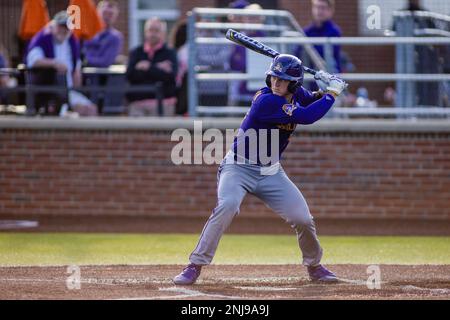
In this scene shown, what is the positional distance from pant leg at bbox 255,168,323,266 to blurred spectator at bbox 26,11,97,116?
251 inches

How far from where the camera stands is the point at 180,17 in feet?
64.1

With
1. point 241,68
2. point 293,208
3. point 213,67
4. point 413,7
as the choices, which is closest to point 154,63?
point 213,67

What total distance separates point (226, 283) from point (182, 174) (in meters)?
5.71

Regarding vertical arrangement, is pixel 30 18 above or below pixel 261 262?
above

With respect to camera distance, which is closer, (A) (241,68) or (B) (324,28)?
(A) (241,68)

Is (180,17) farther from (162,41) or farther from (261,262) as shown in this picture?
(261,262)

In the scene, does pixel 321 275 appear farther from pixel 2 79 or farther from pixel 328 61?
pixel 2 79

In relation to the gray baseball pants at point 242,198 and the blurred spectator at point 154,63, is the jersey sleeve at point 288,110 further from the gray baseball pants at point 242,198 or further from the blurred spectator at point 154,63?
the blurred spectator at point 154,63

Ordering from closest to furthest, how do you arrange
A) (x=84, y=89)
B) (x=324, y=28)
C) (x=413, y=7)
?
(x=84, y=89) < (x=324, y=28) < (x=413, y=7)

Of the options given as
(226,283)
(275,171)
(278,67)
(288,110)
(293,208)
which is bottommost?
(226,283)

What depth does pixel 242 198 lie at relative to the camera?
331 inches

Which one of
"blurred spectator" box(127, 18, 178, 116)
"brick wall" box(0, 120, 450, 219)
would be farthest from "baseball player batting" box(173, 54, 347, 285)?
"blurred spectator" box(127, 18, 178, 116)
